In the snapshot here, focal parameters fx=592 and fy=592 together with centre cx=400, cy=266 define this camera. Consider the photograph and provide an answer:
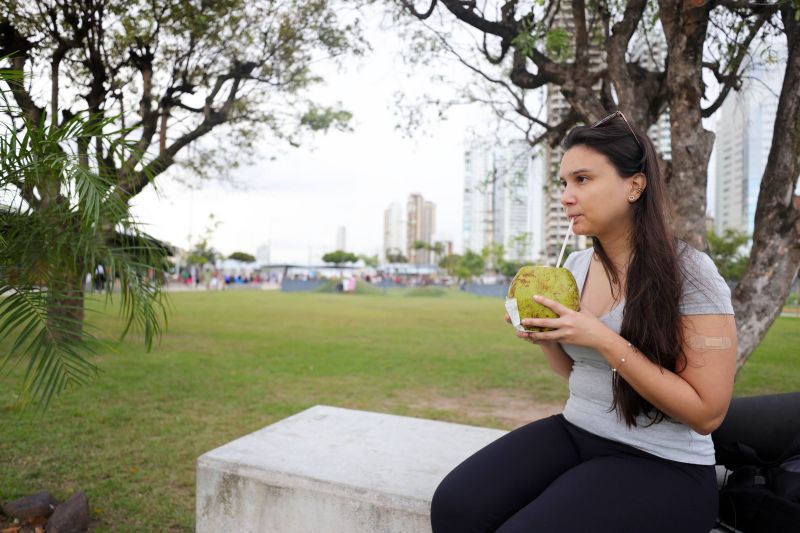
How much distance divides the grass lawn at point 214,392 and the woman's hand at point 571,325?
7.90 feet

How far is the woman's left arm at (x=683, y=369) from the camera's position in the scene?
1614mm

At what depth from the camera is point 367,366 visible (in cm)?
961

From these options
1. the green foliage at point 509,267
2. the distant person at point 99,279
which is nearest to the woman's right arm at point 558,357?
the distant person at point 99,279

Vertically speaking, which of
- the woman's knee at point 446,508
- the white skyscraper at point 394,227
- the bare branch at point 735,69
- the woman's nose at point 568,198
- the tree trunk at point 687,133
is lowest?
the woman's knee at point 446,508

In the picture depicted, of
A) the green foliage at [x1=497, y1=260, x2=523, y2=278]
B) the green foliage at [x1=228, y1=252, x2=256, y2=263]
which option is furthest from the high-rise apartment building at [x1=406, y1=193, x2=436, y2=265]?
the green foliage at [x1=497, y1=260, x2=523, y2=278]

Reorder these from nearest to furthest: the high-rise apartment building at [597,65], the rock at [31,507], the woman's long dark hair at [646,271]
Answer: the woman's long dark hair at [646,271]
the rock at [31,507]
the high-rise apartment building at [597,65]

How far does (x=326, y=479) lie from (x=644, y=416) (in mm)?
1307

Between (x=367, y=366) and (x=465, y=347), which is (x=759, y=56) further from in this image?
(x=465, y=347)

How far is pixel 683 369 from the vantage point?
5.47 ft

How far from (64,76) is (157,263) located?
838cm

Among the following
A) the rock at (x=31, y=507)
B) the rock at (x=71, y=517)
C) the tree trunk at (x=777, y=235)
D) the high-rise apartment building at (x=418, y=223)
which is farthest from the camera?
the high-rise apartment building at (x=418, y=223)

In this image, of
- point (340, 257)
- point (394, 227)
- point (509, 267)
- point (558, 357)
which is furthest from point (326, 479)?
point (394, 227)

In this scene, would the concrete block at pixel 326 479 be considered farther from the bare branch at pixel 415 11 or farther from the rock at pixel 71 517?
the bare branch at pixel 415 11

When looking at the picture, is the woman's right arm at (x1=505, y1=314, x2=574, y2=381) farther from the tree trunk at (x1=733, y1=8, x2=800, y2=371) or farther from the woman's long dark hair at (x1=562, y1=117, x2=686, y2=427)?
the tree trunk at (x1=733, y1=8, x2=800, y2=371)
